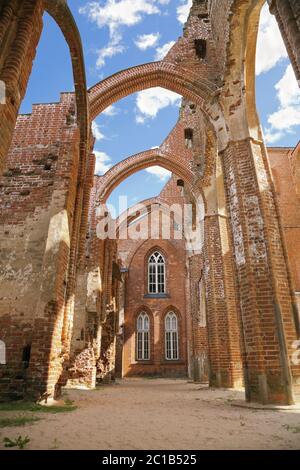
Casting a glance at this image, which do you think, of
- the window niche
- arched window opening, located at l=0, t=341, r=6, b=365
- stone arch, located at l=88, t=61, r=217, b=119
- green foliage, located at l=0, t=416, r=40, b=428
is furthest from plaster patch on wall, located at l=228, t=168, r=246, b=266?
the window niche

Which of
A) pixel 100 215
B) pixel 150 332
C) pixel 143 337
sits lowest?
pixel 143 337

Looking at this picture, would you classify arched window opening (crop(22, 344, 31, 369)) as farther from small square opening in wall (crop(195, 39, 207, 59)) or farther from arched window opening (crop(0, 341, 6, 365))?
small square opening in wall (crop(195, 39, 207, 59))

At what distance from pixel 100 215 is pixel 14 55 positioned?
961 centimetres

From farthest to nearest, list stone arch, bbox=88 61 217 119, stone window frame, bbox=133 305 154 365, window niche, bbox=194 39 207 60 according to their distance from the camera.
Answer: stone window frame, bbox=133 305 154 365 < window niche, bbox=194 39 207 60 < stone arch, bbox=88 61 217 119

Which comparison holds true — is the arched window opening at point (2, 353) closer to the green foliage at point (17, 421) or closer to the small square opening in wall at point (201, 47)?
the green foliage at point (17, 421)

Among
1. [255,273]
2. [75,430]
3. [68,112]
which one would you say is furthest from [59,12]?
[75,430]

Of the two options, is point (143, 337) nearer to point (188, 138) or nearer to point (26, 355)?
point (188, 138)

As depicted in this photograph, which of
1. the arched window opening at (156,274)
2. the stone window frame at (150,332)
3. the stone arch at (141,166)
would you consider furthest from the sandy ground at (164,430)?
the arched window opening at (156,274)

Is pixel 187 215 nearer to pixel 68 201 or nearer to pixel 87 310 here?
pixel 87 310

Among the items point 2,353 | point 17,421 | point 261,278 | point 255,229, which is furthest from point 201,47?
point 17,421

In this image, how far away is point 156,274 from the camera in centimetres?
2298

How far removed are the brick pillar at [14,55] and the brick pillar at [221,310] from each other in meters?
6.89

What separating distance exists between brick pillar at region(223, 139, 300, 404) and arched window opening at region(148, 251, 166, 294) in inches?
638

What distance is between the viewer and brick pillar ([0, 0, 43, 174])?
11.7 ft
